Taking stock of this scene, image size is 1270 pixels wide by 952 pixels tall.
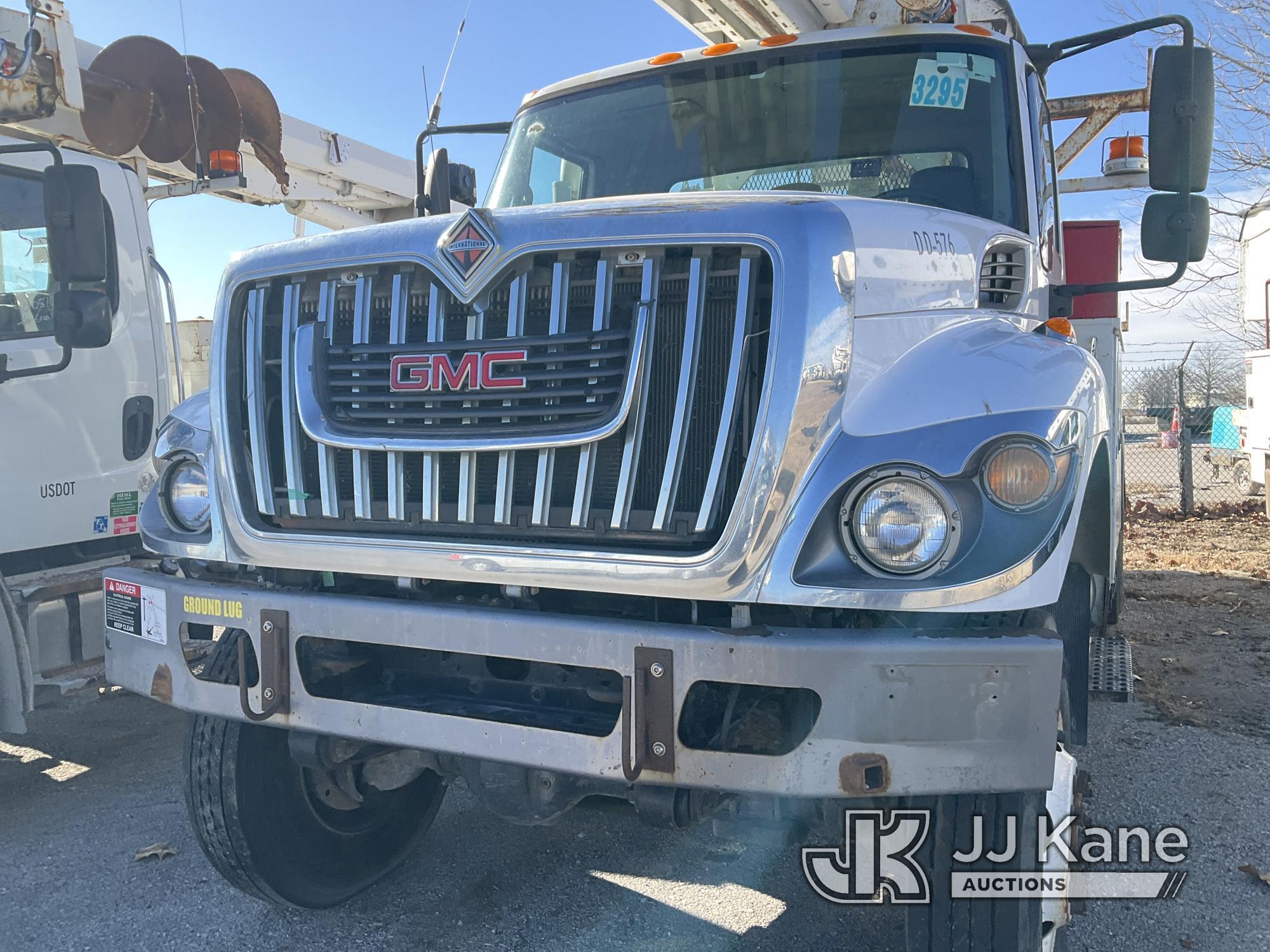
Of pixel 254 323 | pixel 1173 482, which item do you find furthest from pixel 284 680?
pixel 1173 482

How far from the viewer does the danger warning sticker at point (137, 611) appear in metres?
2.84

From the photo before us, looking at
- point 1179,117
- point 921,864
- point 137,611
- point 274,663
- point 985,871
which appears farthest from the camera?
point 1179,117

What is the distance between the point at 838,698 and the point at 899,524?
0.38 meters

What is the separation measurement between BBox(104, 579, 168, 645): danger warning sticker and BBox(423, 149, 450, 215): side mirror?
215 centimetres

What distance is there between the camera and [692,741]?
226 centimetres

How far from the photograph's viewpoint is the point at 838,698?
207 cm

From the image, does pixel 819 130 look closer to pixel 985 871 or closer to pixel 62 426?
pixel 985 871

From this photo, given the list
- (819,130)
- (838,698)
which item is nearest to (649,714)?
(838,698)

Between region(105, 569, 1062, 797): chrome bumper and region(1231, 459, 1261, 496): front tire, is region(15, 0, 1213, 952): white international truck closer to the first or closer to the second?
region(105, 569, 1062, 797): chrome bumper

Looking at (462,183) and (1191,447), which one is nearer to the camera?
(462,183)

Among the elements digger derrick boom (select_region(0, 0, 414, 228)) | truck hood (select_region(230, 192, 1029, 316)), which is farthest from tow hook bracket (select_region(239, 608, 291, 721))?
digger derrick boom (select_region(0, 0, 414, 228))

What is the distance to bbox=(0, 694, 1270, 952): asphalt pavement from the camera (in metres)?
3.12

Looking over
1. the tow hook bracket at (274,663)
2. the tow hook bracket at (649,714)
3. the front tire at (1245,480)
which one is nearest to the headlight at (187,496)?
the tow hook bracket at (274,663)

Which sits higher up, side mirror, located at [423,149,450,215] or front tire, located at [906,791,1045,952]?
side mirror, located at [423,149,450,215]
